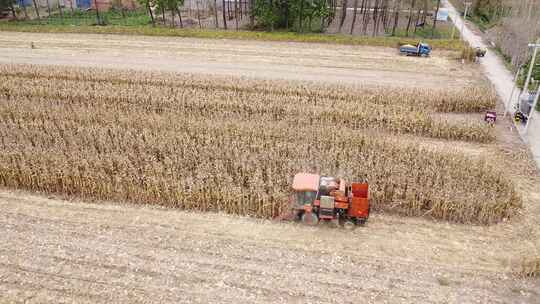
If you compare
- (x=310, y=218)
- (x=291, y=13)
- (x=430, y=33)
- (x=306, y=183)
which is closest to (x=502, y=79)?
(x=430, y=33)

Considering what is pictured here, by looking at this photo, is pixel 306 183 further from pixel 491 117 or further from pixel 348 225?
pixel 491 117

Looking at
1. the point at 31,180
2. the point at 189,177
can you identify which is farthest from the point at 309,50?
the point at 31,180

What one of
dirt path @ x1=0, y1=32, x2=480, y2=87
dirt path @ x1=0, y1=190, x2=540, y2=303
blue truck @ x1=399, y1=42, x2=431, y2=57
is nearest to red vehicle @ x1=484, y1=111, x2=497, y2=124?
dirt path @ x1=0, y1=32, x2=480, y2=87

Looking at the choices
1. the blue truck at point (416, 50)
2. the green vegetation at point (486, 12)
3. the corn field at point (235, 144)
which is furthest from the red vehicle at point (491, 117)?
the green vegetation at point (486, 12)

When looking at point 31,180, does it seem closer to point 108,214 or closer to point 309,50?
point 108,214

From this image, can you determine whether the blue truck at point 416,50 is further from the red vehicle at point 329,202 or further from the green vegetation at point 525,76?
the red vehicle at point 329,202

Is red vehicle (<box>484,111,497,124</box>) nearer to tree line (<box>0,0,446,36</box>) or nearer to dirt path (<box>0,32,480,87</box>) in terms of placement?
dirt path (<box>0,32,480,87</box>)
